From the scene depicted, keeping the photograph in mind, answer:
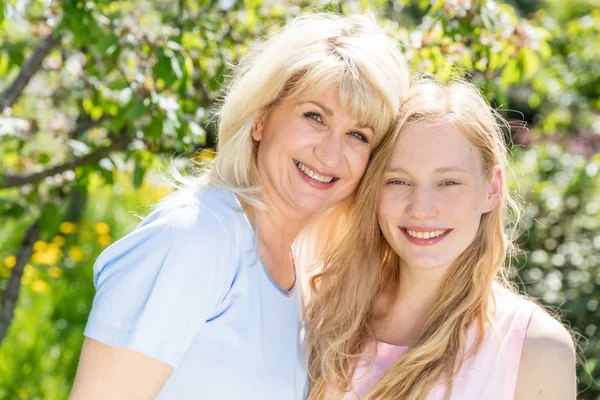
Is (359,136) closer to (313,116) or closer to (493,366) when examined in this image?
(313,116)

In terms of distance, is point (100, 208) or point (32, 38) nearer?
point (32, 38)

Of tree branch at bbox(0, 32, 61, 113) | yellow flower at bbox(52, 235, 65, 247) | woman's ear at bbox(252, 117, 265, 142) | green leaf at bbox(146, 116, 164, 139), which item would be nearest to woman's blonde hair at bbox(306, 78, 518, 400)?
woman's ear at bbox(252, 117, 265, 142)

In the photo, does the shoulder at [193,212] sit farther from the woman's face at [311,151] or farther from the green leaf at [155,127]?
the green leaf at [155,127]

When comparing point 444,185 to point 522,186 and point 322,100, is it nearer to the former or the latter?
point 322,100

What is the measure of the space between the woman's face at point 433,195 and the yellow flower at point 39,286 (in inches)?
131

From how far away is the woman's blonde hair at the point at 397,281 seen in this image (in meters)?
2.29

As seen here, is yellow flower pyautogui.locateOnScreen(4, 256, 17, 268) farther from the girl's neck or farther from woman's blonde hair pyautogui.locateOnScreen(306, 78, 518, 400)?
the girl's neck

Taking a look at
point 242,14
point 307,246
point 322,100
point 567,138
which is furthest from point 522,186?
point 322,100

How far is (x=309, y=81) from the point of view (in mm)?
2287

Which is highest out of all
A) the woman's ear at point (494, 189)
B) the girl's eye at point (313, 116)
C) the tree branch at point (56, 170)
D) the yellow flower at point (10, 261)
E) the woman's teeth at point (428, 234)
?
the girl's eye at point (313, 116)

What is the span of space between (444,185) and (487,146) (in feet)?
0.68

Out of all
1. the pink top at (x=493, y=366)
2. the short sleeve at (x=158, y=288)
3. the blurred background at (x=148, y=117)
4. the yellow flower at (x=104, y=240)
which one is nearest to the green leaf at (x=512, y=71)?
the blurred background at (x=148, y=117)

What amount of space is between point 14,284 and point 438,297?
87.0 inches

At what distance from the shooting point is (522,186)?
4727mm
